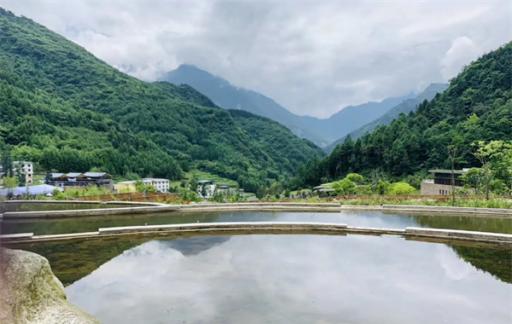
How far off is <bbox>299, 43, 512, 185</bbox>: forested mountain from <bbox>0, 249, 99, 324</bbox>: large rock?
1443 inches

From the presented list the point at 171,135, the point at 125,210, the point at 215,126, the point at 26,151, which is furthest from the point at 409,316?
the point at 215,126

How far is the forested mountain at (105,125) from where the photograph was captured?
173ft

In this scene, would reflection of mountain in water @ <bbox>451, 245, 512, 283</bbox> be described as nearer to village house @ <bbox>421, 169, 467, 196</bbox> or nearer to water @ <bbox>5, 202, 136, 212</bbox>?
water @ <bbox>5, 202, 136, 212</bbox>

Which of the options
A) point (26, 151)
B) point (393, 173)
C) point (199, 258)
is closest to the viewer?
point (199, 258)

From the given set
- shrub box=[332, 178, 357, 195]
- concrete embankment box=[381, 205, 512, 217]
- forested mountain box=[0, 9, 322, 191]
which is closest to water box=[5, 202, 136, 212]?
concrete embankment box=[381, 205, 512, 217]

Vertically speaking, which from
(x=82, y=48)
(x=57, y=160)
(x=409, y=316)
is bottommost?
(x=409, y=316)

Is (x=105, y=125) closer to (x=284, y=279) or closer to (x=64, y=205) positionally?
(x=64, y=205)

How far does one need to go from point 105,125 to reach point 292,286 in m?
68.0

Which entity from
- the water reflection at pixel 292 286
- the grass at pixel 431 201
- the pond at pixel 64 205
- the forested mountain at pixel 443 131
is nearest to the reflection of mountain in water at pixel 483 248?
the water reflection at pixel 292 286

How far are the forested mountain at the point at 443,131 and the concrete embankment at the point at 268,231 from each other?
2833cm

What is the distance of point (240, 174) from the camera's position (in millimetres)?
76500

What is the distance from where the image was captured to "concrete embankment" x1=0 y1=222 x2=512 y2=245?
9.69 m

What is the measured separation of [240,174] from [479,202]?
62947 millimetres

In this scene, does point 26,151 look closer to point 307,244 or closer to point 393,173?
point 393,173
